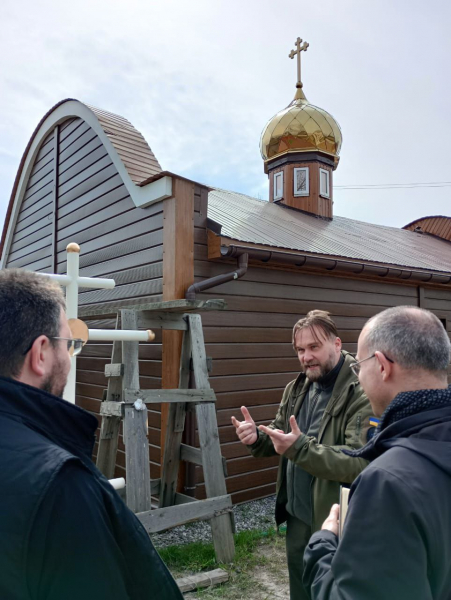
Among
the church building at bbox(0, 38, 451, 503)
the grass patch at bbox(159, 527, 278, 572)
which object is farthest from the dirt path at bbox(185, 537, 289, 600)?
the church building at bbox(0, 38, 451, 503)

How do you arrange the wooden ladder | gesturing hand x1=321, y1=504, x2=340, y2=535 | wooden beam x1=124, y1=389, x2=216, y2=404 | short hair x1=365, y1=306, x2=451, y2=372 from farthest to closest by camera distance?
wooden beam x1=124, y1=389, x2=216, y2=404
the wooden ladder
gesturing hand x1=321, y1=504, x2=340, y2=535
short hair x1=365, y1=306, x2=451, y2=372

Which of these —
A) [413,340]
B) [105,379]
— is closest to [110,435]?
[105,379]

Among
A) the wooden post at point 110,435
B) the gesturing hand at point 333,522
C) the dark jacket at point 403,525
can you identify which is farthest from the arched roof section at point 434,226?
the dark jacket at point 403,525

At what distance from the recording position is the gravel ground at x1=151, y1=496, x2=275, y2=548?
4.72 meters

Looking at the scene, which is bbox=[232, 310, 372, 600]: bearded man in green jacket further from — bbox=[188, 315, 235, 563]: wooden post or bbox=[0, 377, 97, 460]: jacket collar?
bbox=[0, 377, 97, 460]: jacket collar

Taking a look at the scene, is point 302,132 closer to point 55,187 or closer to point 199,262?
point 55,187

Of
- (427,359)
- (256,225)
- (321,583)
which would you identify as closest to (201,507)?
(321,583)

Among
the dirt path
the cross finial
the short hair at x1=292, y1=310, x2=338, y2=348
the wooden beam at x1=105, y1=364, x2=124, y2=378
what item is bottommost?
the dirt path

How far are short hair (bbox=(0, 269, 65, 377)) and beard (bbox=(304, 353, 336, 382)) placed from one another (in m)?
1.83

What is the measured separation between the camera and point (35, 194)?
31.0ft

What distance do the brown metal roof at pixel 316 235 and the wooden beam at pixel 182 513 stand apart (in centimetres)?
300

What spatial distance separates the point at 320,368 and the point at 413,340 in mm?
1362

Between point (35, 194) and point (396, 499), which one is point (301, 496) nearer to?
point (396, 499)

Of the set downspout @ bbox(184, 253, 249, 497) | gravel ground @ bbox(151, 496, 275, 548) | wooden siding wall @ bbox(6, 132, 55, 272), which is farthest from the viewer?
wooden siding wall @ bbox(6, 132, 55, 272)
